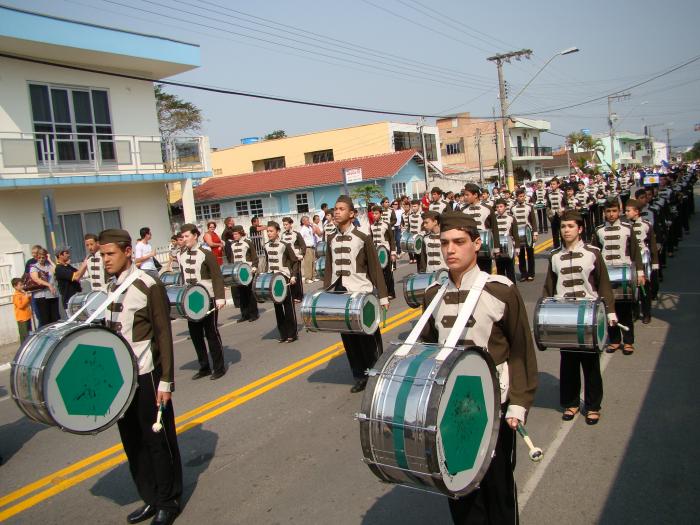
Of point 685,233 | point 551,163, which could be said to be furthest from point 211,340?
point 551,163

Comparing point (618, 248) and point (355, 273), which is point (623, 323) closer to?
point (618, 248)

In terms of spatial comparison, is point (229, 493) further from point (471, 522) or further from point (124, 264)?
point (471, 522)

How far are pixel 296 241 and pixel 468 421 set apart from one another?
9.70m

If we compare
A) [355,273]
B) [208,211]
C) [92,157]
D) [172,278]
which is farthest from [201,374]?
[208,211]

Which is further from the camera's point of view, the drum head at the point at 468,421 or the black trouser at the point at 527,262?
the black trouser at the point at 527,262

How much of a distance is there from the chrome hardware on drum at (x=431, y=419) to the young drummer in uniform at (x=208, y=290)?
547 cm

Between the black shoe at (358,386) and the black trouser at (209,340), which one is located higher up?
the black trouser at (209,340)

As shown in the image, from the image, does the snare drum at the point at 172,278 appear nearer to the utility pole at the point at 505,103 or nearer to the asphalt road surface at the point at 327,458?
the asphalt road surface at the point at 327,458

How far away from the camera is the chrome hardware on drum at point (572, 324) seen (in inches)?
217

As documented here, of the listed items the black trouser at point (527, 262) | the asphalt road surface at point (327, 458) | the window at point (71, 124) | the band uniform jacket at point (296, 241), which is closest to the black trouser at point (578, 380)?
the asphalt road surface at point (327, 458)

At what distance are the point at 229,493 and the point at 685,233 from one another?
67.3ft

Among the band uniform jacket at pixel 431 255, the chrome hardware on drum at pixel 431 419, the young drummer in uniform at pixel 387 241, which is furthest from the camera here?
the young drummer in uniform at pixel 387 241

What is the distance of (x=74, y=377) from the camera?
428 cm

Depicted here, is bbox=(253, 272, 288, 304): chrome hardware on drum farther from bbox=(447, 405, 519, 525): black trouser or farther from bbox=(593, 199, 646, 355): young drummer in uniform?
bbox=(447, 405, 519, 525): black trouser
